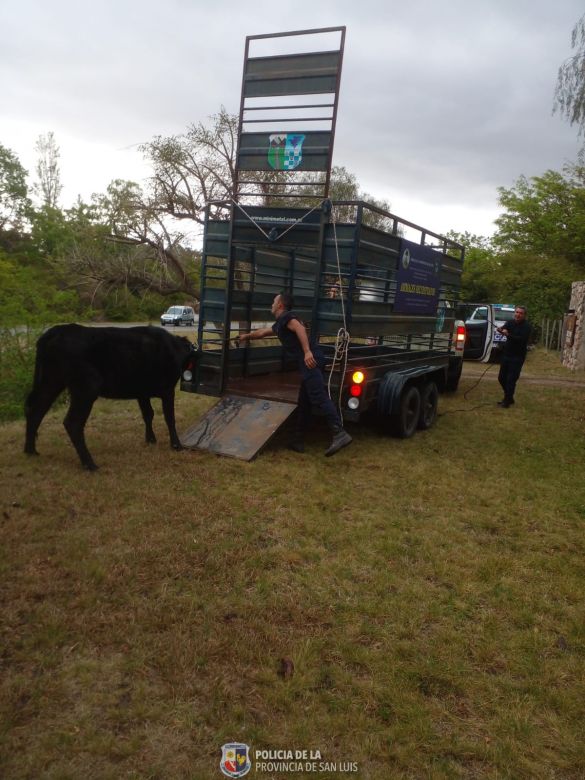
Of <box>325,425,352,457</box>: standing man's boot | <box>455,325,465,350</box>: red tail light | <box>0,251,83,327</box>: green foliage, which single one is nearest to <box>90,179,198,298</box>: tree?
<box>0,251,83,327</box>: green foliage


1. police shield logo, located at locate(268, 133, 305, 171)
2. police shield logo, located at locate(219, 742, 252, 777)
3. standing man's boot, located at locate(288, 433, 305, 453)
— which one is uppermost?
police shield logo, located at locate(268, 133, 305, 171)

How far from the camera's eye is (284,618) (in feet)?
10.1

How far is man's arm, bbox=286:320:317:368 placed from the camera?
5496mm

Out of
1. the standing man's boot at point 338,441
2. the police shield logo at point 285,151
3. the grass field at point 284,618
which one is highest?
the police shield logo at point 285,151

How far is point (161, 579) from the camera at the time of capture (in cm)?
336

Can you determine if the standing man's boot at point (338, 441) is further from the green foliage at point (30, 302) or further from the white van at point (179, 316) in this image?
the white van at point (179, 316)

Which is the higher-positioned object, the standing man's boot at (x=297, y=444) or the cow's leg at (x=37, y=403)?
the cow's leg at (x=37, y=403)

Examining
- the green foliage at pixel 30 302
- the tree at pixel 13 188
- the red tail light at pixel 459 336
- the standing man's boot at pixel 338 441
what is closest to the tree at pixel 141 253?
the green foliage at pixel 30 302

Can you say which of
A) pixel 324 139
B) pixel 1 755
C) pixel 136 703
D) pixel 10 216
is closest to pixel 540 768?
pixel 136 703

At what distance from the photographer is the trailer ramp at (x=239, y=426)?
5762 millimetres

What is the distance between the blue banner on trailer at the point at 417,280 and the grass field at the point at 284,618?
2457mm

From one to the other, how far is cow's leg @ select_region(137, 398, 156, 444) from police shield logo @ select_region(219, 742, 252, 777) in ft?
13.7

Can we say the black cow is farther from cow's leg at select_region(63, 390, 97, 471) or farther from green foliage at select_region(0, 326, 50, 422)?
green foliage at select_region(0, 326, 50, 422)

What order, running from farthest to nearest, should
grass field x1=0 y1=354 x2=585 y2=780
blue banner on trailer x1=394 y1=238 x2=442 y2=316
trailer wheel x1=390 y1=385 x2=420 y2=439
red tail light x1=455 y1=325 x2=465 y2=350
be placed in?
red tail light x1=455 y1=325 x2=465 y2=350 → trailer wheel x1=390 y1=385 x2=420 y2=439 → blue banner on trailer x1=394 y1=238 x2=442 y2=316 → grass field x1=0 y1=354 x2=585 y2=780
